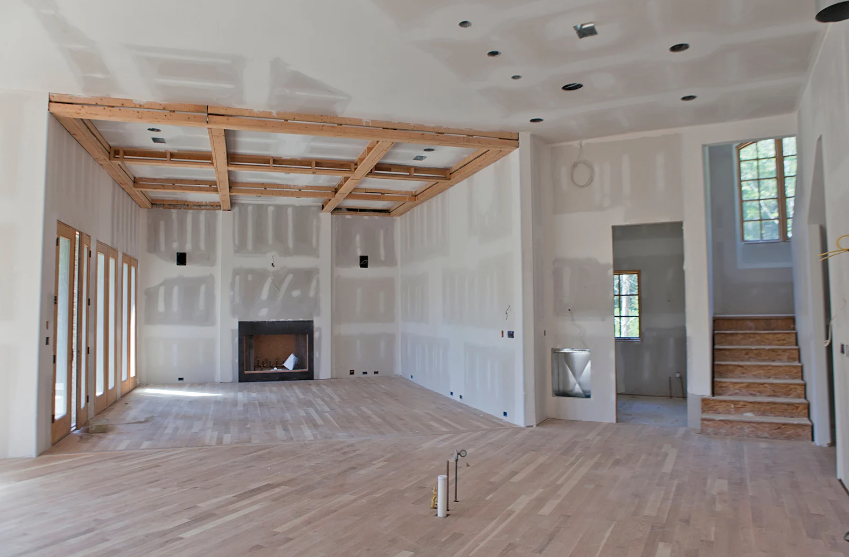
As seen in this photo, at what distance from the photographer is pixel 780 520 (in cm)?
374

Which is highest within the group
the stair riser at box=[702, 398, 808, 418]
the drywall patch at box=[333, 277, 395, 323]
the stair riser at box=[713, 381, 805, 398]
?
the drywall patch at box=[333, 277, 395, 323]

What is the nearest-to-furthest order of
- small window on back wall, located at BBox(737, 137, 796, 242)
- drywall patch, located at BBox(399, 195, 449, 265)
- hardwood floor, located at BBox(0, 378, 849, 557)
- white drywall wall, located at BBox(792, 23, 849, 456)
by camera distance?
1. hardwood floor, located at BBox(0, 378, 849, 557)
2. white drywall wall, located at BBox(792, 23, 849, 456)
3. small window on back wall, located at BBox(737, 137, 796, 242)
4. drywall patch, located at BBox(399, 195, 449, 265)

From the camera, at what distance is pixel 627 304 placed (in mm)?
9453

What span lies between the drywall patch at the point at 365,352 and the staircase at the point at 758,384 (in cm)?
643

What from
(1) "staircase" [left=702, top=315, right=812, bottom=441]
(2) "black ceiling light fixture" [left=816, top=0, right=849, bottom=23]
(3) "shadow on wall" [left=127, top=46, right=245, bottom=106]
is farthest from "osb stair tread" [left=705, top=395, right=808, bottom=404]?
(3) "shadow on wall" [left=127, top=46, right=245, bottom=106]

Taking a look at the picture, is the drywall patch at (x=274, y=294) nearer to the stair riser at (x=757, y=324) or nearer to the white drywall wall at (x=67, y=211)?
the white drywall wall at (x=67, y=211)

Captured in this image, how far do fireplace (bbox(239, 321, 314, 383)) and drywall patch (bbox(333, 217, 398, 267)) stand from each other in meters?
1.62

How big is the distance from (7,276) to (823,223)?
8.04m

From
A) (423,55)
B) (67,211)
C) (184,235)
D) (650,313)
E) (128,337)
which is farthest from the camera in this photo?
(184,235)

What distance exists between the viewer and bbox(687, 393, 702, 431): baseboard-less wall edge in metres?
6.55

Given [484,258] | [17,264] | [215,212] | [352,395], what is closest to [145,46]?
[17,264]

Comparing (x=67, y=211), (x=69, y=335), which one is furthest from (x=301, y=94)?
(x=69, y=335)

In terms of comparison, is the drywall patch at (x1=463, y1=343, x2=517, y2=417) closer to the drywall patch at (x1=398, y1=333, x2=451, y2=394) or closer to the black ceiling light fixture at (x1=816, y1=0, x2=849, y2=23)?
the drywall patch at (x1=398, y1=333, x2=451, y2=394)

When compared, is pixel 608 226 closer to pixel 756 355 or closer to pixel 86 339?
pixel 756 355
